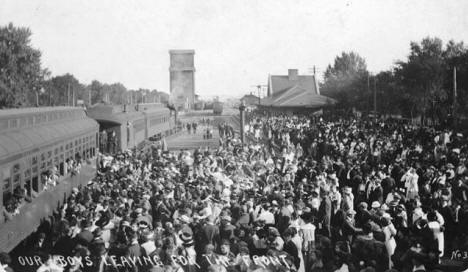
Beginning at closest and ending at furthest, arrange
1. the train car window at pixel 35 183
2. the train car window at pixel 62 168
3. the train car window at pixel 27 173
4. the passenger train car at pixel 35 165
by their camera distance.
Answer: the passenger train car at pixel 35 165, the train car window at pixel 27 173, the train car window at pixel 35 183, the train car window at pixel 62 168

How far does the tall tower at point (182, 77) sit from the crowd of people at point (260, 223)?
246 ft

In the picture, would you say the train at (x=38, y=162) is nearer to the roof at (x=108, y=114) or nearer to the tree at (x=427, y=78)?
the roof at (x=108, y=114)

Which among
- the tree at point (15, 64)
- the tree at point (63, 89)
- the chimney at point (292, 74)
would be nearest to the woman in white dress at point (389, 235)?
the tree at point (15, 64)

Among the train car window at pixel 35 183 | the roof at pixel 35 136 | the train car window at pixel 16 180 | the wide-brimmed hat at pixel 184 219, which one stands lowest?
the wide-brimmed hat at pixel 184 219

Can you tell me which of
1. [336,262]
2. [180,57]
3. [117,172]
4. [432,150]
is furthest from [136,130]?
[180,57]

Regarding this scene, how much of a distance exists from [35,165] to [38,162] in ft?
0.97

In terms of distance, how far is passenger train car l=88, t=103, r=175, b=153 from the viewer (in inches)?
1028

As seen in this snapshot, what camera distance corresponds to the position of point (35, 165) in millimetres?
12273

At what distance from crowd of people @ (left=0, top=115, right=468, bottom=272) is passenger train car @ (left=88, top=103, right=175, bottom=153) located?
9494 millimetres

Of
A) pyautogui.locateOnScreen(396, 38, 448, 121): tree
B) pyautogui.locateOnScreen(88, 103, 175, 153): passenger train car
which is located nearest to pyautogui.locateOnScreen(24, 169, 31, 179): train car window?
pyautogui.locateOnScreen(88, 103, 175, 153): passenger train car

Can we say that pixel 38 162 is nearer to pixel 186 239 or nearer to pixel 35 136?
pixel 35 136

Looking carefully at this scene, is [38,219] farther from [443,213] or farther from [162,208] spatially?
[443,213]

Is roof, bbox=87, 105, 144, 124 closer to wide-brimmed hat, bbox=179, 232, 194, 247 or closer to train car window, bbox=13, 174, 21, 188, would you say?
train car window, bbox=13, 174, 21, 188

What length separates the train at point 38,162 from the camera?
33.0ft
